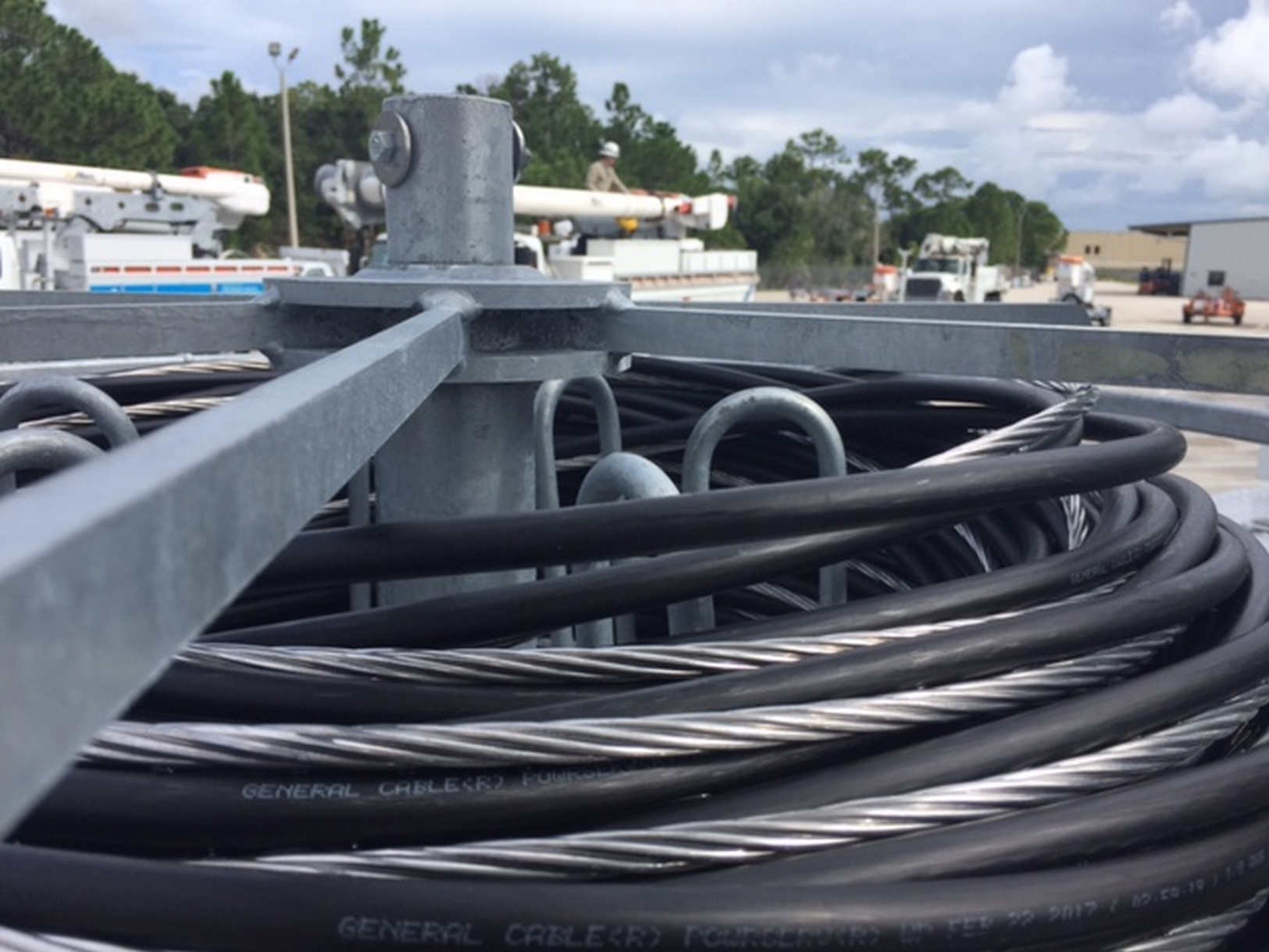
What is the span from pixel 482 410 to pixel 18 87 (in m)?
24.4

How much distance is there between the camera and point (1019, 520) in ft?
4.98

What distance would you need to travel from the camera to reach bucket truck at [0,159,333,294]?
8500 mm

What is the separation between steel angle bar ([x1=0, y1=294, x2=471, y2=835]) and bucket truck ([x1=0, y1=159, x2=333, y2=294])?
7.69m

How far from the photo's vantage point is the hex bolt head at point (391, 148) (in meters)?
1.27

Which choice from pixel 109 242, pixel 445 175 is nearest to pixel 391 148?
pixel 445 175

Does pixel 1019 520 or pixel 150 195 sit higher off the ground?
pixel 150 195

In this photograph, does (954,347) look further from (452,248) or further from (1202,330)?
(1202,330)

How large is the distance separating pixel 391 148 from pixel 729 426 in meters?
0.52

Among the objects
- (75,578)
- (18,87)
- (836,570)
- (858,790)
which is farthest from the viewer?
(18,87)

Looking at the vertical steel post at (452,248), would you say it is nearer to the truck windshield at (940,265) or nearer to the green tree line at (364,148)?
the green tree line at (364,148)

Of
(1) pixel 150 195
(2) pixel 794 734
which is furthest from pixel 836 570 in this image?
(1) pixel 150 195

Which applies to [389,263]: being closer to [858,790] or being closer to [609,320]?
[609,320]

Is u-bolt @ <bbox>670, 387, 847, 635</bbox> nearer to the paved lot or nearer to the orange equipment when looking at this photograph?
the paved lot

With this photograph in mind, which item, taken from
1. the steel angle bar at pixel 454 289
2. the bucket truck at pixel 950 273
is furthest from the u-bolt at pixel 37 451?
the bucket truck at pixel 950 273
